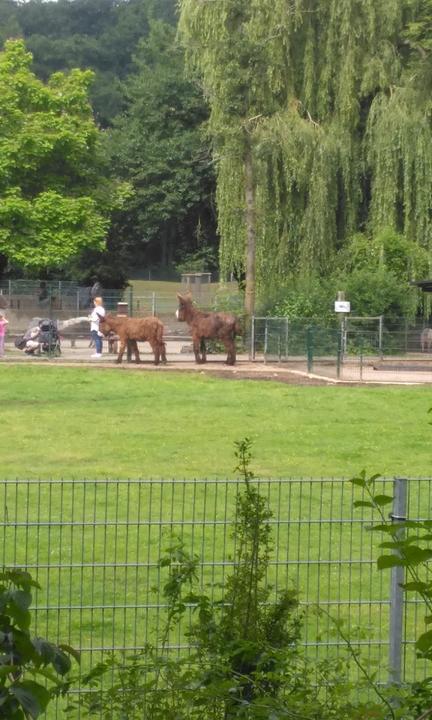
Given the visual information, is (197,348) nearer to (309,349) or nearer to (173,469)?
(309,349)

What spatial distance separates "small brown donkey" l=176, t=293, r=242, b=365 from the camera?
3659cm

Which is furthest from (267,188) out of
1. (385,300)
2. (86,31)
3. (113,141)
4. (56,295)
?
(86,31)

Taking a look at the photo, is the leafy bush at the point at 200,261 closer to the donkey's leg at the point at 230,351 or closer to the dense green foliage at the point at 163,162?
the dense green foliage at the point at 163,162

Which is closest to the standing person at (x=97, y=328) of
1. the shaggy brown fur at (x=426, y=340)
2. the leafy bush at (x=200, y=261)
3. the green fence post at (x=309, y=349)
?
the green fence post at (x=309, y=349)

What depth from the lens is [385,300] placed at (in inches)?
1624

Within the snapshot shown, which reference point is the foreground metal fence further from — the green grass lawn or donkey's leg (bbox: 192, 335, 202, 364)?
donkey's leg (bbox: 192, 335, 202, 364)

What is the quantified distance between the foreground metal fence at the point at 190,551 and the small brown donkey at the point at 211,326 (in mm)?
20068

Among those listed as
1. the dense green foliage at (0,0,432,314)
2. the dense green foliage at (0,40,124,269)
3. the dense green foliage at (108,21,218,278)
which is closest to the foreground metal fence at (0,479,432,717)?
the dense green foliage at (0,0,432,314)

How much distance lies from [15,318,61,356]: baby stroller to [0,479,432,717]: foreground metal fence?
22.4 m

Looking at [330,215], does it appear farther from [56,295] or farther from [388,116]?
[56,295]

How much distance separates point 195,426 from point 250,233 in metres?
18.9

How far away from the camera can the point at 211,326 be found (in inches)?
1451

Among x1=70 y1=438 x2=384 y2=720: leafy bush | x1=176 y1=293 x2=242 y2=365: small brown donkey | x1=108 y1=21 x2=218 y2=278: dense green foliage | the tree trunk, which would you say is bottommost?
x1=70 y1=438 x2=384 y2=720: leafy bush

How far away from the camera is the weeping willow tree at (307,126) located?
40.7 m
